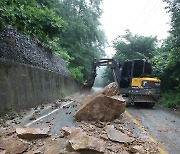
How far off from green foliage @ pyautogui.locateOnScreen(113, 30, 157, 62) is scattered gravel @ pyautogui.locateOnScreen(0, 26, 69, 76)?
1111cm

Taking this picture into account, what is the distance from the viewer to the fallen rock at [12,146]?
4.48 meters

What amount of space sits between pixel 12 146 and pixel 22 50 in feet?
26.4

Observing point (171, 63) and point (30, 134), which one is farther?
point (171, 63)

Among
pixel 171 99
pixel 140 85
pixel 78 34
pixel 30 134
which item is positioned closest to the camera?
pixel 30 134

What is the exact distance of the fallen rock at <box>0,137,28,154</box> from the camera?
4.48 meters

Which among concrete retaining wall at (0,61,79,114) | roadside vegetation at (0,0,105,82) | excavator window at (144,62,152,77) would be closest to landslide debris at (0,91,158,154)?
concrete retaining wall at (0,61,79,114)

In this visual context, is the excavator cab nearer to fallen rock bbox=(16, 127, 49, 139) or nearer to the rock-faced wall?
the rock-faced wall

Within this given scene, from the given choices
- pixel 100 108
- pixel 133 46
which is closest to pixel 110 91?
pixel 100 108

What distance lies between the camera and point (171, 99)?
46.9ft

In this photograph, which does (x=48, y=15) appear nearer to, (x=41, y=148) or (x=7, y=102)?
(x=7, y=102)

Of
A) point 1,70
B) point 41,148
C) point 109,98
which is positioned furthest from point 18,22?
Answer: point 41,148

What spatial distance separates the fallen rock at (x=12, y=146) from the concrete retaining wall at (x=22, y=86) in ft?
11.2

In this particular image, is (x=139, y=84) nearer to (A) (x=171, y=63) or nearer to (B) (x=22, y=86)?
(A) (x=171, y=63)

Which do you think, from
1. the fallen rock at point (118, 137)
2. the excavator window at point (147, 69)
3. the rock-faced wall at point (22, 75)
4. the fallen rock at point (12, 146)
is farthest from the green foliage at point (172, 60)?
the fallen rock at point (12, 146)
